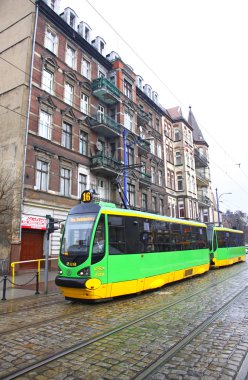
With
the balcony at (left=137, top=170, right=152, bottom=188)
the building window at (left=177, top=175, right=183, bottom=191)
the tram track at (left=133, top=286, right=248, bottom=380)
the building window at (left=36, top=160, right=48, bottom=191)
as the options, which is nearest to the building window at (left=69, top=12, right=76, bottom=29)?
the building window at (left=36, top=160, right=48, bottom=191)

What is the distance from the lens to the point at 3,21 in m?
24.0

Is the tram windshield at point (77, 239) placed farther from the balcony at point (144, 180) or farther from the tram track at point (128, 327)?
the balcony at point (144, 180)

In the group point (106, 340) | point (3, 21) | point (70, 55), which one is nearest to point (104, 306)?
point (106, 340)

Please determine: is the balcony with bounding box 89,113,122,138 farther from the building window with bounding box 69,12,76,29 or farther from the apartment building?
the building window with bounding box 69,12,76,29

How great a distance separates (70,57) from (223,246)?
19601 millimetres

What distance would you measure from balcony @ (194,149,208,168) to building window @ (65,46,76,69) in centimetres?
2857

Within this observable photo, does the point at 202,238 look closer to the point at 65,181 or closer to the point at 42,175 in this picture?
the point at 65,181

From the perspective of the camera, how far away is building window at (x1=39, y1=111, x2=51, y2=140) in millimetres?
20975

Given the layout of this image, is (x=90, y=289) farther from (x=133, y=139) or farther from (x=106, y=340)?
(x=133, y=139)

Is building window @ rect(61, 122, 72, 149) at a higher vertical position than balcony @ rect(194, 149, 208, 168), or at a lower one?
lower

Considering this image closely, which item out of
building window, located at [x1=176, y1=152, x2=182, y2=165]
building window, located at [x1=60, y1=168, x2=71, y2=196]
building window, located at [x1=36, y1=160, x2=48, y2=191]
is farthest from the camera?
building window, located at [x1=176, y1=152, x2=182, y2=165]

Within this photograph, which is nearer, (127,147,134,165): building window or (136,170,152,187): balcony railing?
(127,147,134,165): building window

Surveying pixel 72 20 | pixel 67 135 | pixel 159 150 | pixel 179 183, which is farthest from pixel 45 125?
pixel 179 183

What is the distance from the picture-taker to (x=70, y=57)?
25047mm
